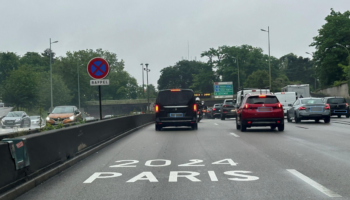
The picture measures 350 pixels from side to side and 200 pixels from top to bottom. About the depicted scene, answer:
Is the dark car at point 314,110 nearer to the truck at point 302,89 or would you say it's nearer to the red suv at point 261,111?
the red suv at point 261,111

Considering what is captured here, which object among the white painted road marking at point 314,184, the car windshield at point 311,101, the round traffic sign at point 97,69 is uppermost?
the round traffic sign at point 97,69

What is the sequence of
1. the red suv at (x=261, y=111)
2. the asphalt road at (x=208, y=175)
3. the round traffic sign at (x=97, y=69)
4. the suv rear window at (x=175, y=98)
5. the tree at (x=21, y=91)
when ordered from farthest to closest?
the tree at (x=21, y=91)
the suv rear window at (x=175, y=98)
the red suv at (x=261, y=111)
the round traffic sign at (x=97, y=69)
the asphalt road at (x=208, y=175)

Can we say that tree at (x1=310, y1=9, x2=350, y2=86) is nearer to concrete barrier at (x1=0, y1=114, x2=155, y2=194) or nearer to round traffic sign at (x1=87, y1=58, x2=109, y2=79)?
round traffic sign at (x1=87, y1=58, x2=109, y2=79)

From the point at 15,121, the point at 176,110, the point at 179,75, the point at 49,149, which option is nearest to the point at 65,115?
the point at 176,110

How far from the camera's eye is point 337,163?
8.58 m

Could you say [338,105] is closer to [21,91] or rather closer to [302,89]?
[302,89]

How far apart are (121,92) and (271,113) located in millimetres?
110828

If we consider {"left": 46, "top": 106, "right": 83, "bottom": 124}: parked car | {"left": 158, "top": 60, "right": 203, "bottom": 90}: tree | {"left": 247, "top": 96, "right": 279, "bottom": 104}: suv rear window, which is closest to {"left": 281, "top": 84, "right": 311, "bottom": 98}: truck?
{"left": 46, "top": 106, "right": 83, "bottom": 124}: parked car

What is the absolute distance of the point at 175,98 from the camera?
20.1 m

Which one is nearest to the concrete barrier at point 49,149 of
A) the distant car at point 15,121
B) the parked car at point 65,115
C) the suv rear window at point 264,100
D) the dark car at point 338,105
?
the suv rear window at point 264,100

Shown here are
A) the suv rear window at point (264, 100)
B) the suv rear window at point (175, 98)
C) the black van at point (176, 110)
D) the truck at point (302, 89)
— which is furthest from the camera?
the truck at point (302, 89)

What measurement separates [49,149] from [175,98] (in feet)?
40.4

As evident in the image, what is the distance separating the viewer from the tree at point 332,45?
65812mm

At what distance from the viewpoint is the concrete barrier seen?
5.94 meters
